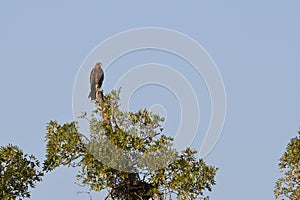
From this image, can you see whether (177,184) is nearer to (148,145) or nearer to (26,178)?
(148,145)

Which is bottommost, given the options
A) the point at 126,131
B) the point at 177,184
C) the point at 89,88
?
the point at 177,184

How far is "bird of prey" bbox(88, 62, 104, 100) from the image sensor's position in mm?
26869

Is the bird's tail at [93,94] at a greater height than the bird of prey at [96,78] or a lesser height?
lesser

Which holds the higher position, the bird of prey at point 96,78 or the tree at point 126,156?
the bird of prey at point 96,78

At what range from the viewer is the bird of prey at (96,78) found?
26.9 m

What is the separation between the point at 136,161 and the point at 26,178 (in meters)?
5.32

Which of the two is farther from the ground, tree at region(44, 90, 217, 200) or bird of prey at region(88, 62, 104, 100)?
bird of prey at region(88, 62, 104, 100)

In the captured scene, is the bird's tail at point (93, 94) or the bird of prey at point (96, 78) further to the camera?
the bird of prey at point (96, 78)

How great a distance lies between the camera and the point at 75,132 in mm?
25375

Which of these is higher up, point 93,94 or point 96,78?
point 96,78

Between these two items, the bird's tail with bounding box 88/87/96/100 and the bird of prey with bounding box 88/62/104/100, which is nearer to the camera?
the bird's tail with bounding box 88/87/96/100

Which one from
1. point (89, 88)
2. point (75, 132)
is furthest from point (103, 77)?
point (75, 132)

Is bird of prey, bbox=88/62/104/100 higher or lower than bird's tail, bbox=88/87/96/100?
higher

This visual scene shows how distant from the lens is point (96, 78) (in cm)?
2798
